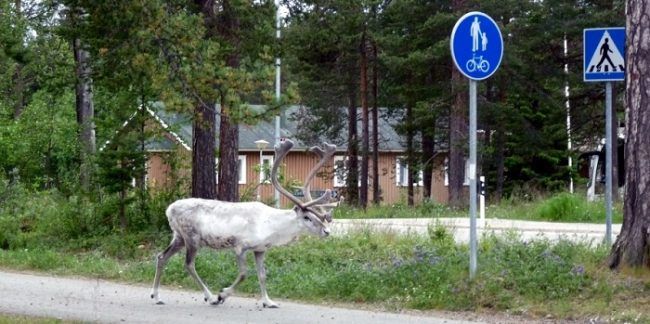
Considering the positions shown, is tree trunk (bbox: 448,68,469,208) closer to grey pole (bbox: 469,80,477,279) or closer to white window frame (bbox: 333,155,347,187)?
white window frame (bbox: 333,155,347,187)

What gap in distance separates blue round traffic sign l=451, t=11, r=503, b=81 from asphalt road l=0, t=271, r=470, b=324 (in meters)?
2.92

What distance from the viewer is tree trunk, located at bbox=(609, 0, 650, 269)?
42.1 ft

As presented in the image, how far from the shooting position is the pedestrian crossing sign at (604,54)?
14141 mm

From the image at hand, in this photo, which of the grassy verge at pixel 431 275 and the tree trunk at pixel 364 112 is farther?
the tree trunk at pixel 364 112

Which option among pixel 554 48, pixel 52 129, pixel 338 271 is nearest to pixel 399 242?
pixel 338 271

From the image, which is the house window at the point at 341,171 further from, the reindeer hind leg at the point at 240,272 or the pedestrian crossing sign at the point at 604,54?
the reindeer hind leg at the point at 240,272

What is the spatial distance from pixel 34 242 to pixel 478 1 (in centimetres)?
2360

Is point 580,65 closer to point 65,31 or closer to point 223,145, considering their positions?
point 223,145

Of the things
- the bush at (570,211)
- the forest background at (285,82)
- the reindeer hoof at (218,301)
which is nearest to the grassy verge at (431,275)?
the reindeer hoof at (218,301)

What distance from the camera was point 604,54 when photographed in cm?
1427

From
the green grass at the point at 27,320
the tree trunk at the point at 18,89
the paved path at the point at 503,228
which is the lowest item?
the green grass at the point at 27,320

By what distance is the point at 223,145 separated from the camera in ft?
71.6

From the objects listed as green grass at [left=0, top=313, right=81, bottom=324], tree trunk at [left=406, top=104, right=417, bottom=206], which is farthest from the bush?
tree trunk at [left=406, top=104, right=417, bottom=206]

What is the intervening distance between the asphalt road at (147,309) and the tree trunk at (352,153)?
33857 mm
